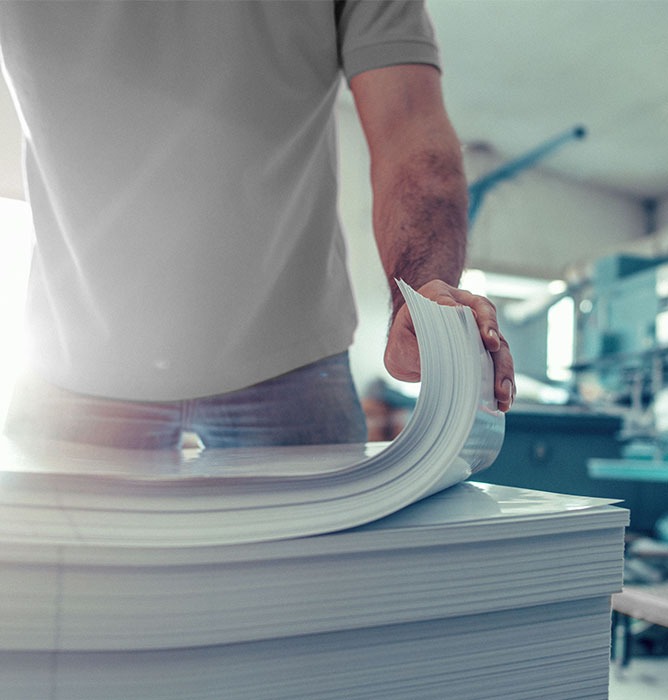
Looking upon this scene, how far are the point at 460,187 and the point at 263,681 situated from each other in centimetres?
53

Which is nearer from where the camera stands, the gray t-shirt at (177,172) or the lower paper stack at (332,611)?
the lower paper stack at (332,611)

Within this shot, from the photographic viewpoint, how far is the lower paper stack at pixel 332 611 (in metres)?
0.22

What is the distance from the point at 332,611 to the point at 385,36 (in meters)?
0.65

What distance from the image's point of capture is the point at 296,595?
9.1 inches

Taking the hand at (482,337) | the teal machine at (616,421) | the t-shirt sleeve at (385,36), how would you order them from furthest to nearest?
the teal machine at (616,421) → the t-shirt sleeve at (385,36) → the hand at (482,337)

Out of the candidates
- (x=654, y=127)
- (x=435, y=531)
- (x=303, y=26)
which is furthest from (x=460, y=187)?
(x=654, y=127)

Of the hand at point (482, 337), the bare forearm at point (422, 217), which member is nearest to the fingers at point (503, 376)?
the hand at point (482, 337)

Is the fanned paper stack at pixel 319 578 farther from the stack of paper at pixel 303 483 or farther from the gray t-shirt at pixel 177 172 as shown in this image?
the gray t-shirt at pixel 177 172

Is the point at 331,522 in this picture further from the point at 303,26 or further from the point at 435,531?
the point at 303,26

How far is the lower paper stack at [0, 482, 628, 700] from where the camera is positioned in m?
0.22

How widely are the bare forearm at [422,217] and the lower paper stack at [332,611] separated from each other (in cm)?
33

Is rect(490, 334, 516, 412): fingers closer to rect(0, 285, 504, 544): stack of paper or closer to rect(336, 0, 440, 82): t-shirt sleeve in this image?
rect(0, 285, 504, 544): stack of paper

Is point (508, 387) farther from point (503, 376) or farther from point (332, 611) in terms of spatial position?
point (332, 611)

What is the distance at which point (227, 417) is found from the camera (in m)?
0.70
